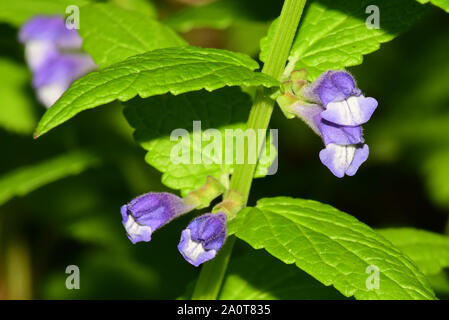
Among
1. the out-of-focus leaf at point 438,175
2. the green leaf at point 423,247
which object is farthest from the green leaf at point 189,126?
the out-of-focus leaf at point 438,175

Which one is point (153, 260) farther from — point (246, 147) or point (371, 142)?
point (246, 147)

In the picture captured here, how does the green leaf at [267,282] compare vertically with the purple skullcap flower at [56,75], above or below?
below

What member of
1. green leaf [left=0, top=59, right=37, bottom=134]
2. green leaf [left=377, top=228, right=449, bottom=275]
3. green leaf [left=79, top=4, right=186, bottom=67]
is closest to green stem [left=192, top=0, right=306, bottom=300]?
green leaf [left=79, top=4, right=186, bottom=67]

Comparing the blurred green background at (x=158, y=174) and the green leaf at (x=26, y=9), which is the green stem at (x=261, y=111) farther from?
the green leaf at (x=26, y=9)

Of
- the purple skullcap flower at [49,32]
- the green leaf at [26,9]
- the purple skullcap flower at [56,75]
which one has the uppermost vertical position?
the green leaf at [26,9]

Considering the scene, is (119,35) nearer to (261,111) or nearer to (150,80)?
(261,111)

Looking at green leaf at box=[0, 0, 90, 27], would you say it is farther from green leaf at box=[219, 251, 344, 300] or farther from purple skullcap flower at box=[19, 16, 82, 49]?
green leaf at box=[219, 251, 344, 300]
